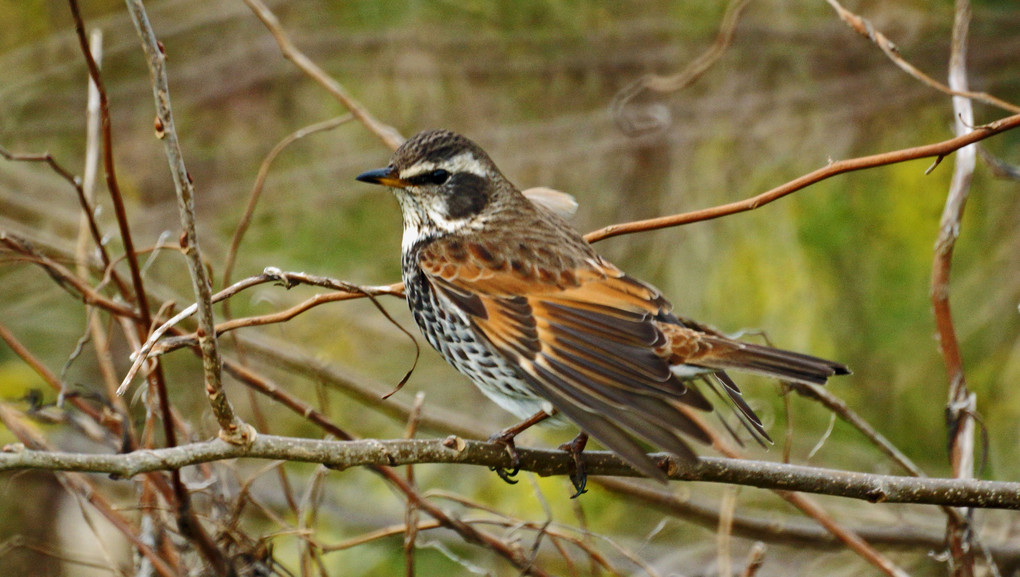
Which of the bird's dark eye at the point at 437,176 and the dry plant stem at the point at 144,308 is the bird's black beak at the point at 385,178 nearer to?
the bird's dark eye at the point at 437,176

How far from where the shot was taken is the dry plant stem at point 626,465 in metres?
2.53

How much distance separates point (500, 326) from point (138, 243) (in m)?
3.72

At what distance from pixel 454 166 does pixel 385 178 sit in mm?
292

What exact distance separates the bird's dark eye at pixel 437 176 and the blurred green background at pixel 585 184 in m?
1.58

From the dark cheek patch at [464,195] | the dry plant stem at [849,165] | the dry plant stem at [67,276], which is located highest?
the dark cheek patch at [464,195]

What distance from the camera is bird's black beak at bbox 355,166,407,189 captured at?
3.71m

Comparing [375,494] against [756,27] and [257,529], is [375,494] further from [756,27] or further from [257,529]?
[756,27]

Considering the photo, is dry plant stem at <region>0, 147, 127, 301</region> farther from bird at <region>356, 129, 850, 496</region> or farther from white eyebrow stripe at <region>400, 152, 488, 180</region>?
white eyebrow stripe at <region>400, 152, 488, 180</region>

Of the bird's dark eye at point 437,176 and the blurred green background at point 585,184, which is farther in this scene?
the blurred green background at point 585,184

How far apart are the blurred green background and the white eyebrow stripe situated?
1570 millimetres

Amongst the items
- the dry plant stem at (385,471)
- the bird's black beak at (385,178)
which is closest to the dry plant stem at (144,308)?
the dry plant stem at (385,471)

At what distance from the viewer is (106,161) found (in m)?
3.03

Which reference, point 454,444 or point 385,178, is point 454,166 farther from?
point 454,444

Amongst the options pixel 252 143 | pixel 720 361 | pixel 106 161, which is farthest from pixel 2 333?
pixel 252 143
